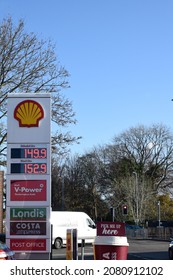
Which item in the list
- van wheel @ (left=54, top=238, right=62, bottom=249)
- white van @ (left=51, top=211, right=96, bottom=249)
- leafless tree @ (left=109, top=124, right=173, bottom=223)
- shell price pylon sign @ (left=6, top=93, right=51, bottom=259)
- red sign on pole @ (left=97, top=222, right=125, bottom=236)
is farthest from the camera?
leafless tree @ (left=109, top=124, right=173, bottom=223)

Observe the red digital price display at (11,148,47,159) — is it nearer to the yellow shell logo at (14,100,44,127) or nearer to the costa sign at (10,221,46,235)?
the yellow shell logo at (14,100,44,127)

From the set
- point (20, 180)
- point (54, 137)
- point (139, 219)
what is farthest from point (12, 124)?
point (139, 219)

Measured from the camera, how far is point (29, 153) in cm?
1447

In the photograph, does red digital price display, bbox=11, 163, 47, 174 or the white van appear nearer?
red digital price display, bbox=11, 163, 47, 174

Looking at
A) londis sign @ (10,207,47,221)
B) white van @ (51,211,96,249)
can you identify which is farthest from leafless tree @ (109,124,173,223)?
londis sign @ (10,207,47,221)

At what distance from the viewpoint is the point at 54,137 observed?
112 feet

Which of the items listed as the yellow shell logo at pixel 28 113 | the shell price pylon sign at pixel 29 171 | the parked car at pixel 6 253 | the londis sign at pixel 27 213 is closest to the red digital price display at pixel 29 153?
the shell price pylon sign at pixel 29 171

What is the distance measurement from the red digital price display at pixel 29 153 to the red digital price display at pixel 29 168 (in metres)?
0.21

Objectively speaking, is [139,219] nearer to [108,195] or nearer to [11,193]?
[108,195]

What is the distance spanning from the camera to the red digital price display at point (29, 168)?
566 inches

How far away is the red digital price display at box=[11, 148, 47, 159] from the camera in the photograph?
47.3ft

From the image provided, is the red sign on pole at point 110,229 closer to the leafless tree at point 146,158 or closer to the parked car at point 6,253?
the parked car at point 6,253

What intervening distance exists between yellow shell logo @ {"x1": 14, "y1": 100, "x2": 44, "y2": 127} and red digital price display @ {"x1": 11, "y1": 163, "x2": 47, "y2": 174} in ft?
3.34
